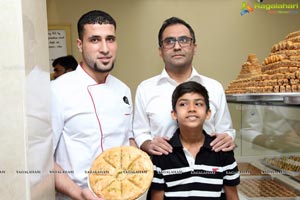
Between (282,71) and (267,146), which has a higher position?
(282,71)

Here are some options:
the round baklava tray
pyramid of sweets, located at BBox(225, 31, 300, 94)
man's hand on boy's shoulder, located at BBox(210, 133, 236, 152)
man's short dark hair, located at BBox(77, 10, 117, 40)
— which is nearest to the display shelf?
pyramid of sweets, located at BBox(225, 31, 300, 94)

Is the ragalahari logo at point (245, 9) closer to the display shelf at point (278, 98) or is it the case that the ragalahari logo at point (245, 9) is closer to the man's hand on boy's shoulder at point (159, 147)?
the display shelf at point (278, 98)

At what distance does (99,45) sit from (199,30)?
2.25 metres

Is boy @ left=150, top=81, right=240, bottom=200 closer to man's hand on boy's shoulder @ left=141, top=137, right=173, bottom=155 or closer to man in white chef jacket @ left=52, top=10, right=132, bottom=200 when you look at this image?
man's hand on boy's shoulder @ left=141, top=137, right=173, bottom=155

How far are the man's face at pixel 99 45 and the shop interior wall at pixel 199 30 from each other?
201cm

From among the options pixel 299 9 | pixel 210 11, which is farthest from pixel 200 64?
pixel 299 9

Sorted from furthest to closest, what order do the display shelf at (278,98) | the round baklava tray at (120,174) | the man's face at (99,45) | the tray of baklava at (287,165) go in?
the tray of baklava at (287,165) → the display shelf at (278,98) → the man's face at (99,45) → the round baklava tray at (120,174)

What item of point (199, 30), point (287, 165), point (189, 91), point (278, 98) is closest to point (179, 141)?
point (189, 91)

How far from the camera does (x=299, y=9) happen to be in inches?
115

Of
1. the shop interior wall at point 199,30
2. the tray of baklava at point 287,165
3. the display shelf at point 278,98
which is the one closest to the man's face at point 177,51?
the display shelf at point 278,98

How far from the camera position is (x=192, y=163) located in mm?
1094

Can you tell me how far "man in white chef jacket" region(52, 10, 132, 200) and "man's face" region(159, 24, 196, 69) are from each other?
29 cm

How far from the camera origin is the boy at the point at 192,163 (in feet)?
3.50

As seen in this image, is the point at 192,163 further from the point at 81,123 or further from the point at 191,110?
the point at 81,123
